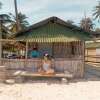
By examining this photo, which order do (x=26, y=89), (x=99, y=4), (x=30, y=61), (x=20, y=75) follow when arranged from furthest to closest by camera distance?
(x=99, y=4) → (x=30, y=61) → (x=20, y=75) → (x=26, y=89)

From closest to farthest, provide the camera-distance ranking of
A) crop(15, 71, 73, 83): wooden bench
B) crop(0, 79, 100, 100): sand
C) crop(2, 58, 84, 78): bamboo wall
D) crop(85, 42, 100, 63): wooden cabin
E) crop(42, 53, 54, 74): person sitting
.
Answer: crop(0, 79, 100, 100): sand < crop(15, 71, 73, 83): wooden bench < crop(42, 53, 54, 74): person sitting < crop(2, 58, 84, 78): bamboo wall < crop(85, 42, 100, 63): wooden cabin

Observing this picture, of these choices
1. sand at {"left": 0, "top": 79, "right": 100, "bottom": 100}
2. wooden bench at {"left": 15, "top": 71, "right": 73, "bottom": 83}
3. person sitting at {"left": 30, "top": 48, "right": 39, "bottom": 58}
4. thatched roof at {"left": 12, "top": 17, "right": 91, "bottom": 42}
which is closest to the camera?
sand at {"left": 0, "top": 79, "right": 100, "bottom": 100}

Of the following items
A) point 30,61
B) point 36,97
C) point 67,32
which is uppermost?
point 67,32

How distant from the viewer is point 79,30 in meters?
17.1

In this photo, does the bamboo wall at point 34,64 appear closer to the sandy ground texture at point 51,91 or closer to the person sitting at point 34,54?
the person sitting at point 34,54

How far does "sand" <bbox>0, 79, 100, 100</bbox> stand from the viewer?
1130 centimetres

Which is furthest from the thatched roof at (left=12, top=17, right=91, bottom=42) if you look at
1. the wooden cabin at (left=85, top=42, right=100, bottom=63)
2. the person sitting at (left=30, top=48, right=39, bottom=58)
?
the wooden cabin at (left=85, top=42, right=100, bottom=63)

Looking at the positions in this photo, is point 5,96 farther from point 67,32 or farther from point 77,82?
point 67,32

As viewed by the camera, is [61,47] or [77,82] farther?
[61,47]

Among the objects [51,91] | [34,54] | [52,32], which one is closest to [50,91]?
[51,91]

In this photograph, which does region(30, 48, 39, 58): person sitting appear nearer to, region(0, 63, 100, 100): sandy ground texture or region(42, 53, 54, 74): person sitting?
region(42, 53, 54, 74): person sitting

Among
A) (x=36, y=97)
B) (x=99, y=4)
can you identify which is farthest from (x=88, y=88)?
(x=99, y=4)

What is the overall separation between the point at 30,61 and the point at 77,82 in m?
2.89

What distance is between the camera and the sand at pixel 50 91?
11.3 metres
